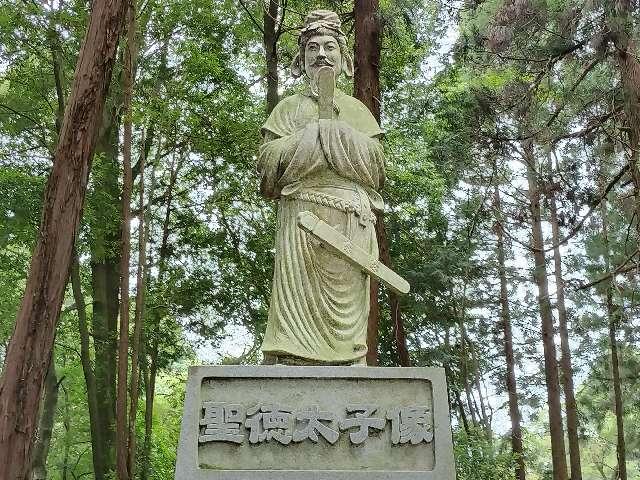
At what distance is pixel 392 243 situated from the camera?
10.7 meters

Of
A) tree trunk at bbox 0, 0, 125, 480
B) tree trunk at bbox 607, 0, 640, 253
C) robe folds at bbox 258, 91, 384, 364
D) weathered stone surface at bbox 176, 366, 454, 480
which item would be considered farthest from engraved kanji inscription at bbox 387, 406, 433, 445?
tree trunk at bbox 607, 0, 640, 253

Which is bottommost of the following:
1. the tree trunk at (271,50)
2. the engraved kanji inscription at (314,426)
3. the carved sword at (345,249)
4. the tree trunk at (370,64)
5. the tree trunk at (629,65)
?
the engraved kanji inscription at (314,426)

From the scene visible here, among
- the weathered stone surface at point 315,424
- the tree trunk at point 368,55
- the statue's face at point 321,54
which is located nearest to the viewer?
the weathered stone surface at point 315,424

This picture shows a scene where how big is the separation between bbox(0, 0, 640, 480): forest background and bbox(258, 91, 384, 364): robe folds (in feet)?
11.5

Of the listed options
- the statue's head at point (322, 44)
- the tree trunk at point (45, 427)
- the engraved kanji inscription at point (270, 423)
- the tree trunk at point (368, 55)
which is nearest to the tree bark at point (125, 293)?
the tree trunk at point (368, 55)

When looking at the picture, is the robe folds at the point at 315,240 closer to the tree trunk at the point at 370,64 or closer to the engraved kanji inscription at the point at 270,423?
the engraved kanji inscription at the point at 270,423

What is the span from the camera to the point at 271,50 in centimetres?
1040

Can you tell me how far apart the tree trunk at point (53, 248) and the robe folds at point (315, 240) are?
79.6 inches

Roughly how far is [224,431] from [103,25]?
3850mm

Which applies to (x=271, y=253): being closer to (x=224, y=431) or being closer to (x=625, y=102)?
(x=625, y=102)

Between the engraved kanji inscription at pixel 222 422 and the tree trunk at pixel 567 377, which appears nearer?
the engraved kanji inscription at pixel 222 422

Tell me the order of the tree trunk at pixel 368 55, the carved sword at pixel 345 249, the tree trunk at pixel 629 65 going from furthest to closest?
Result: the tree trunk at pixel 368 55 < the tree trunk at pixel 629 65 < the carved sword at pixel 345 249

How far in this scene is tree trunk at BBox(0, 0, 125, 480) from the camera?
16.1 ft

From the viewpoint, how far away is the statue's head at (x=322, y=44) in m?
4.28
